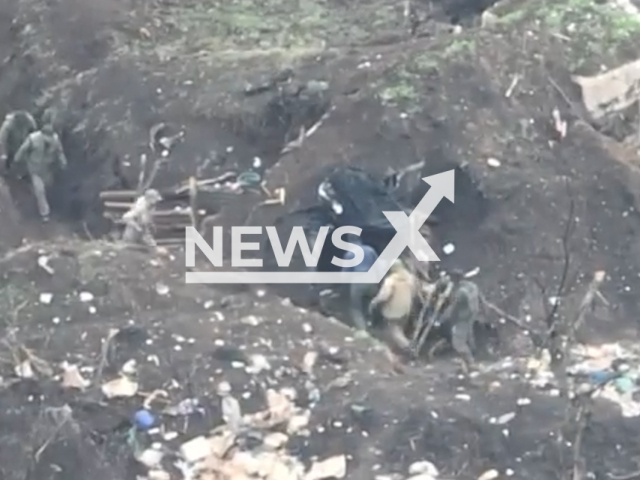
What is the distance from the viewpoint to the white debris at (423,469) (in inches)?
271

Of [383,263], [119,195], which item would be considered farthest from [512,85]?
[119,195]

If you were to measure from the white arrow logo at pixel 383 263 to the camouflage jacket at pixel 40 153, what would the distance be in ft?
6.45

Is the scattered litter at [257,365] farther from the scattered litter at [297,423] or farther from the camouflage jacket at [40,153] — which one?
→ the camouflage jacket at [40,153]

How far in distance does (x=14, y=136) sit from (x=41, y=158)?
0.53 meters

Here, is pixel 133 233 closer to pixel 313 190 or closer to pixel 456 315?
pixel 313 190

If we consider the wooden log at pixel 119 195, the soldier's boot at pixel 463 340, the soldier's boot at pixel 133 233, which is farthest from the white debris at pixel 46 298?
the soldier's boot at pixel 463 340

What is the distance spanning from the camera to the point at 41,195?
10.1 m

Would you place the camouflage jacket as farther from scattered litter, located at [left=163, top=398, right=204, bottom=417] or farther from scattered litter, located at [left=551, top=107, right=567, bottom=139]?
scattered litter, located at [left=551, top=107, right=567, bottom=139]

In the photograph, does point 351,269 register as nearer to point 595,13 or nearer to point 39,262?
point 39,262

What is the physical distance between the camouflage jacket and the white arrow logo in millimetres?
1965

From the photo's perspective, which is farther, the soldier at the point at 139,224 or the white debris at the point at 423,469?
the soldier at the point at 139,224

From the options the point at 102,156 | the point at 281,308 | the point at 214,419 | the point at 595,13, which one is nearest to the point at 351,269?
the point at 281,308

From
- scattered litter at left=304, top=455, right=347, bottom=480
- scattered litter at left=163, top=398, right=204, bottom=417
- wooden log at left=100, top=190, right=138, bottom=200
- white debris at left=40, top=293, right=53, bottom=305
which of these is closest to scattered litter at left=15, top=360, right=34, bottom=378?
white debris at left=40, top=293, right=53, bottom=305

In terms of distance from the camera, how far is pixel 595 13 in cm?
1129
